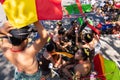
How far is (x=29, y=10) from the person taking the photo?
4141 mm

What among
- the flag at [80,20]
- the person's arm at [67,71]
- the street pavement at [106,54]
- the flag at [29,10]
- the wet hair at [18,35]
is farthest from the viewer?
the flag at [80,20]

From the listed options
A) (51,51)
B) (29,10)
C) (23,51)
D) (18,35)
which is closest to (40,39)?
(18,35)

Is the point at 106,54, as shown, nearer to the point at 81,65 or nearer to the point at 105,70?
the point at 105,70

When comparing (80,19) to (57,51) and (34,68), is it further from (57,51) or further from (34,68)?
(34,68)

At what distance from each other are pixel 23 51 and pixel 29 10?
0.64 meters

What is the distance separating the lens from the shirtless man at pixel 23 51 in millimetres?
3723

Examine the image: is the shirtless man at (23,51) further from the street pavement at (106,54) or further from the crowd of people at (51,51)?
the street pavement at (106,54)

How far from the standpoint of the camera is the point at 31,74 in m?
4.16

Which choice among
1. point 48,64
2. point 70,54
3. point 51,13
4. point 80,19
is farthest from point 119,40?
point 51,13

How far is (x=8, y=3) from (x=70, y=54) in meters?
3.25

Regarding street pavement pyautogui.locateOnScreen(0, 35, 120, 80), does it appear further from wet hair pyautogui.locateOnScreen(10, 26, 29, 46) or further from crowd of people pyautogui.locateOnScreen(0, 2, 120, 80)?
wet hair pyautogui.locateOnScreen(10, 26, 29, 46)

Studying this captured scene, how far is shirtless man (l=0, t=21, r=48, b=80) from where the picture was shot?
372 centimetres

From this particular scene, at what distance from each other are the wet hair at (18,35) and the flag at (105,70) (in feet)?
8.13

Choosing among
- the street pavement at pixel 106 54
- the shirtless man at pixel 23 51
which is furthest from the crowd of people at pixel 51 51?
the street pavement at pixel 106 54
